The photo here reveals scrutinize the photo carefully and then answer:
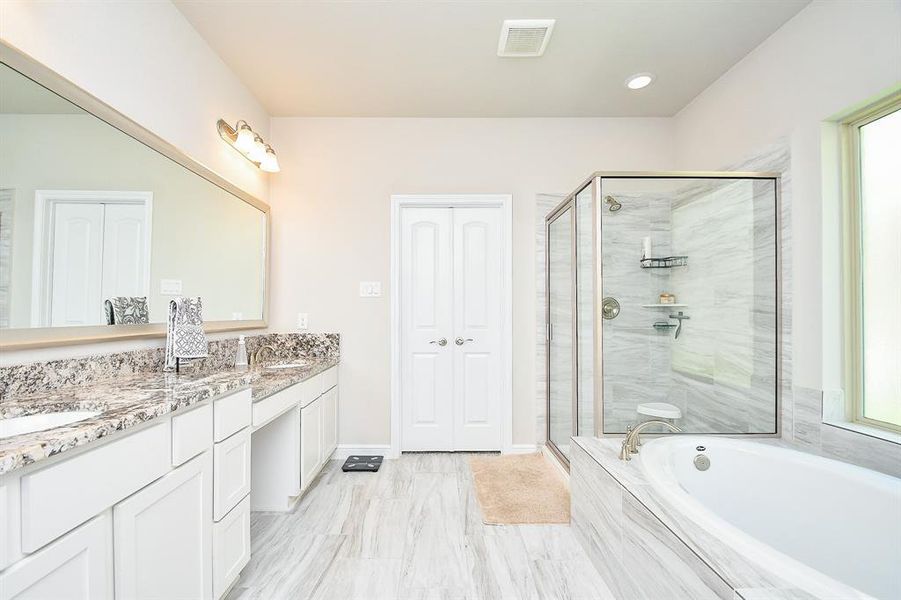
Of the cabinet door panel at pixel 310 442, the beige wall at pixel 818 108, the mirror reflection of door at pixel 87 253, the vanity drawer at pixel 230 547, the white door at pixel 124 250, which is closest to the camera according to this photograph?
the mirror reflection of door at pixel 87 253

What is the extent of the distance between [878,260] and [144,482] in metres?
2.83

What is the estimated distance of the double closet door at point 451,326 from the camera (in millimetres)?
3186

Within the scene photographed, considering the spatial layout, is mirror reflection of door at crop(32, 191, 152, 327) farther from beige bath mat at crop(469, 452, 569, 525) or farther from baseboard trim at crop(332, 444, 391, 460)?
beige bath mat at crop(469, 452, 569, 525)

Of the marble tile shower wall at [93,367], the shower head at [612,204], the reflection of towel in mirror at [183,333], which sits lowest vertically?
the marble tile shower wall at [93,367]

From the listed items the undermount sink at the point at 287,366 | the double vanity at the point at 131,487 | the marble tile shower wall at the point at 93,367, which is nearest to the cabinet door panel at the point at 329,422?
the undermount sink at the point at 287,366

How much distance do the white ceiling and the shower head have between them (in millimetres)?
901

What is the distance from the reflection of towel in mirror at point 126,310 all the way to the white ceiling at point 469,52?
149 centimetres

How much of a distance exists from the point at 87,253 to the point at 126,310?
0.99ft

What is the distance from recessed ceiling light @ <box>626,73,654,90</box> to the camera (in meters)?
2.60

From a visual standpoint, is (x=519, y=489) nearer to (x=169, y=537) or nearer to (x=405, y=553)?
(x=405, y=553)

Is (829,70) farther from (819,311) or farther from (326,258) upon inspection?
(326,258)

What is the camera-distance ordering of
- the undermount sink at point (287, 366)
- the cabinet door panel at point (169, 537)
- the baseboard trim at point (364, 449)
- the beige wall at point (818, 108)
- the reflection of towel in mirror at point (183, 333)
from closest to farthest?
the cabinet door panel at point (169, 537), the beige wall at point (818, 108), the reflection of towel in mirror at point (183, 333), the undermount sink at point (287, 366), the baseboard trim at point (364, 449)

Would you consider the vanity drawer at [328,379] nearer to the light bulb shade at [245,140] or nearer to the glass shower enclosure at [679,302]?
the light bulb shade at [245,140]

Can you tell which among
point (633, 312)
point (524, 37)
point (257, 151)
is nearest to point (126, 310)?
point (257, 151)
